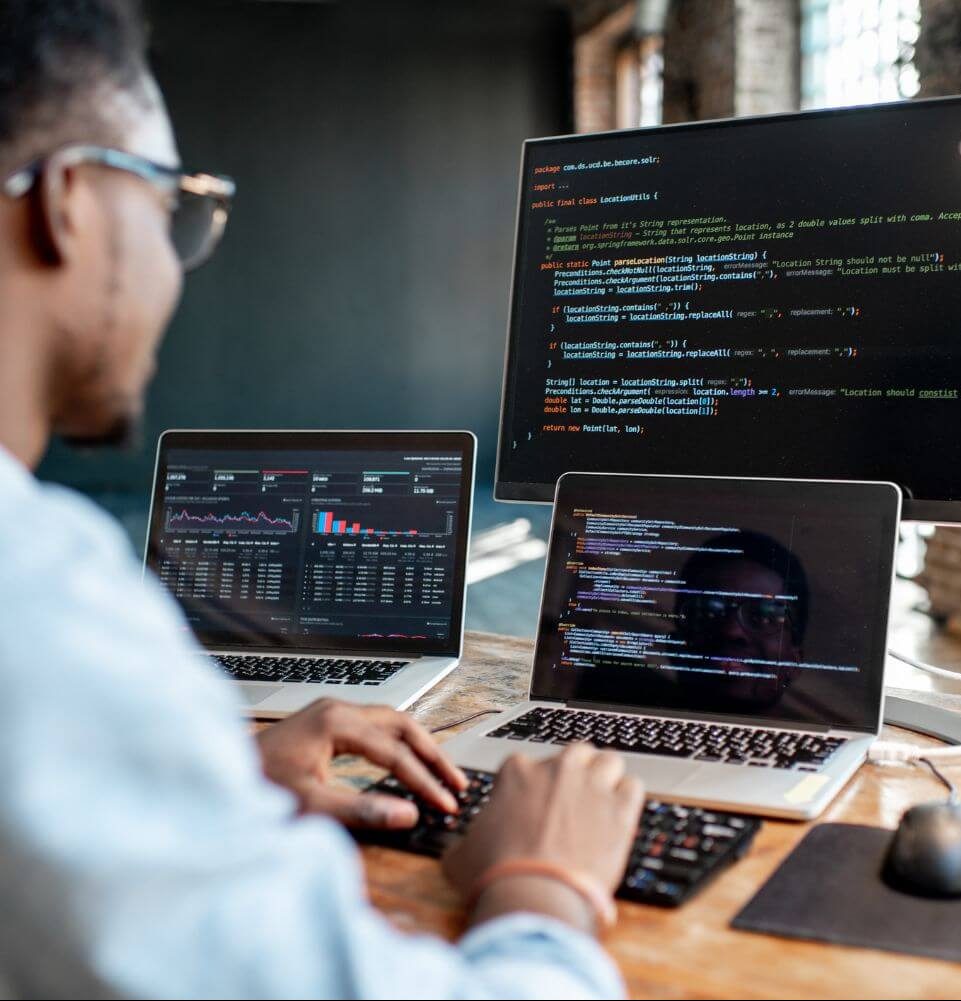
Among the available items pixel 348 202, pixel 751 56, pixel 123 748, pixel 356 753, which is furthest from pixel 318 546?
pixel 348 202

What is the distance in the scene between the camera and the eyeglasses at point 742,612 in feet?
3.77

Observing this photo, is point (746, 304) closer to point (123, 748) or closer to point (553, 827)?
point (553, 827)

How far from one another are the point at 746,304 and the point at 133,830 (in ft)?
3.47

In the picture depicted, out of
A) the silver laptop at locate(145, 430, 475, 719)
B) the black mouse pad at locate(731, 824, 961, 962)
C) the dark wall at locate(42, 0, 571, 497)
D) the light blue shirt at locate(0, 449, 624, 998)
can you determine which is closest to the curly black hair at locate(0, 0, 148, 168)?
the light blue shirt at locate(0, 449, 624, 998)

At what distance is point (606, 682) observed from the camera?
1206 mm

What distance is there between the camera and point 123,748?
0.43m

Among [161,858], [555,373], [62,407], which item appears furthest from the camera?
[555,373]

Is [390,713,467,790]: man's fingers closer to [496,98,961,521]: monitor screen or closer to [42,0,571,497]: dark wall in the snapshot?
[496,98,961,521]: monitor screen

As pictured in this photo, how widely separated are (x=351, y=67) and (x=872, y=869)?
373 inches

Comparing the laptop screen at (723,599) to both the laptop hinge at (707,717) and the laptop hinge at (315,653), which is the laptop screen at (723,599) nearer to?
the laptop hinge at (707,717)

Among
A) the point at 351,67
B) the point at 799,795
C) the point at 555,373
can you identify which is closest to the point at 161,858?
the point at 799,795

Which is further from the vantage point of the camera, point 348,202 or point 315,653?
point 348,202

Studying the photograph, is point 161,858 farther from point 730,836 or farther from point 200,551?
point 200,551

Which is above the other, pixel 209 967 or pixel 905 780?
pixel 209 967
